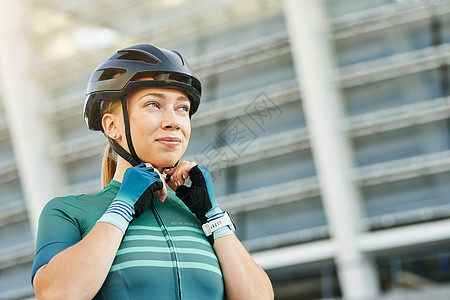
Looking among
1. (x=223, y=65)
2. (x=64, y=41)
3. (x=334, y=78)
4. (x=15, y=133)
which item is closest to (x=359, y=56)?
(x=334, y=78)

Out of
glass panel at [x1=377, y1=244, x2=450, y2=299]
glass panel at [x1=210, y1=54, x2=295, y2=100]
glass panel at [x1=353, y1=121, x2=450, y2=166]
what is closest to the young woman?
glass panel at [x1=377, y1=244, x2=450, y2=299]

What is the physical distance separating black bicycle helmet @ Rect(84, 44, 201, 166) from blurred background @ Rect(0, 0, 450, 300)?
846 inches

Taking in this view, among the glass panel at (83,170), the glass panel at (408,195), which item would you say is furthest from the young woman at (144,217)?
the glass panel at (83,170)

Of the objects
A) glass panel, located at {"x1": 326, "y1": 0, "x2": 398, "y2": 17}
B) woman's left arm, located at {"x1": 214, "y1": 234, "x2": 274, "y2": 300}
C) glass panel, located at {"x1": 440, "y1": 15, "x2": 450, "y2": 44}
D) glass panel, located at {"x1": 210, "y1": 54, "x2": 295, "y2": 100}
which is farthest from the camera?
glass panel, located at {"x1": 210, "y1": 54, "x2": 295, "y2": 100}

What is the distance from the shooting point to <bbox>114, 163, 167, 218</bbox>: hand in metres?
2.59

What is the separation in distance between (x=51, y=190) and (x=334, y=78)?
49.9 ft

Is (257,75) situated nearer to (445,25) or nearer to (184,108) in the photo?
(445,25)

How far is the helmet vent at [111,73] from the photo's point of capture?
286 cm

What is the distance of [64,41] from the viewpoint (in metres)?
33.8

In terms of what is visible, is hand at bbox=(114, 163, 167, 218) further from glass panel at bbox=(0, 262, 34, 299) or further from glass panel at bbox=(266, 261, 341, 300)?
glass panel at bbox=(0, 262, 34, 299)

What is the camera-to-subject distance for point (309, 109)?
2814 centimetres

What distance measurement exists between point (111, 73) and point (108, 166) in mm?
438

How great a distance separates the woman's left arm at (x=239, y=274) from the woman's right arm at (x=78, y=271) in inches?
20.1

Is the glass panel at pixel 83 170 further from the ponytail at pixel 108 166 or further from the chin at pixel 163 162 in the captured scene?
the chin at pixel 163 162
